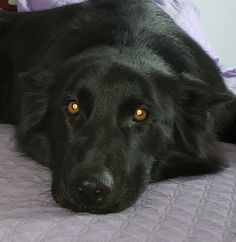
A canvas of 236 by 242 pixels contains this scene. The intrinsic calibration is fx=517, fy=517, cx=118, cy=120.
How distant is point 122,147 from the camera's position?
1350 mm

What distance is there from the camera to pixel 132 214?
4.07 feet

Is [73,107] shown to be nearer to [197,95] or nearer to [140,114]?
[140,114]

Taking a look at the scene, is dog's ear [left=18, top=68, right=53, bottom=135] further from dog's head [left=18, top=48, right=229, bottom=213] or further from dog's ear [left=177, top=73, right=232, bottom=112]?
dog's ear [left=177, top=73, right=232, bottom=112]

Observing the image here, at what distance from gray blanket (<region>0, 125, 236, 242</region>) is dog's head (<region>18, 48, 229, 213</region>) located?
48 millimetres

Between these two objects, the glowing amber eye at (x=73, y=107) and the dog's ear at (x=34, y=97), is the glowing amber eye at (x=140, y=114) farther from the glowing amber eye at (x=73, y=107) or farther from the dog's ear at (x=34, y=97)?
the dog's ear at (x=34, y=97)

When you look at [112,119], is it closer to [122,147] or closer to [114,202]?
[122,147]

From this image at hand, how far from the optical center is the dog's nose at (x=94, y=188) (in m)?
1.21

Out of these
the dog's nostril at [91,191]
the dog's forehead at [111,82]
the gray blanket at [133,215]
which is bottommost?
the gray blanket at [133,215]

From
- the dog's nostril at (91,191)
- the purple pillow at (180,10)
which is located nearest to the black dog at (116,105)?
the dog's nostril at (91,191)

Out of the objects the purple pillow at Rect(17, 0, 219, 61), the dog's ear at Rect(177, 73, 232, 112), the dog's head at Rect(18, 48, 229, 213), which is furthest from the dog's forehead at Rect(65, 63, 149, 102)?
the purple pillow at Rect(17, 0, 219, 61)

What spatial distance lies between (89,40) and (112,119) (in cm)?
46

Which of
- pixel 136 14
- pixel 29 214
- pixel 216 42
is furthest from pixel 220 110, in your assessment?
pixel 216 42

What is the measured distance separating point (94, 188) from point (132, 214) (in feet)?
0.38

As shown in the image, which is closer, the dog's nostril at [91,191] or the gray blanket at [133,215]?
the gray blanket at [133,215]
